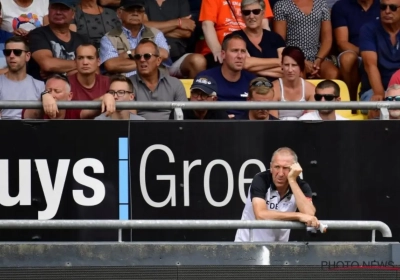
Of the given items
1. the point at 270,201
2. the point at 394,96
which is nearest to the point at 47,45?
the point at 394,96

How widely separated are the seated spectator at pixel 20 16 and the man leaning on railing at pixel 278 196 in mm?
4203

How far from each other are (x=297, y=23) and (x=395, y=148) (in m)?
3.39

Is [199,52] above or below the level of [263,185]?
above

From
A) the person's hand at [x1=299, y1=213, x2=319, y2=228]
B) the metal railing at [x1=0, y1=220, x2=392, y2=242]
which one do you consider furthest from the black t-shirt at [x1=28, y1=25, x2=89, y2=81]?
the person's hand at [x1=299, y1=213, x2=319, y2=228]

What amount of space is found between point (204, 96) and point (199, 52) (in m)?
2.44

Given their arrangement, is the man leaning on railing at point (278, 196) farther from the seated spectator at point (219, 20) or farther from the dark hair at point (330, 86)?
the seated spectator at point (219, 20)

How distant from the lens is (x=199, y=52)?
476 inches

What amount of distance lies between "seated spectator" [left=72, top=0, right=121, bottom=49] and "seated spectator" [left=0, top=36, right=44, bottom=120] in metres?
1.43

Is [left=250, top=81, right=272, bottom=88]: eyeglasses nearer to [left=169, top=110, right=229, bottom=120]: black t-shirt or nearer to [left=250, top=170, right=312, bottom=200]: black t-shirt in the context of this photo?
[left=169, top=110, right=229, bottom=120]: black t-shirt

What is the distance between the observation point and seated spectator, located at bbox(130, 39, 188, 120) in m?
10.1

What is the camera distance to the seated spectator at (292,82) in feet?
34.6

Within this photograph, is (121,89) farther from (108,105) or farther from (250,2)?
(250,2)

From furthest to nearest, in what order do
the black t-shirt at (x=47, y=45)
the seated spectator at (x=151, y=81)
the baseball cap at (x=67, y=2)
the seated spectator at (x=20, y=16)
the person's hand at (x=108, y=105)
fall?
1. the seated spectator at (x=20, y=16)
2. the baseball cap at (x=67, y=2)
3. the black t-shirt at (x=47, y=45)
4. the seated spectator at (x=151, y=81)
5. the person's hand at (x=108, y=105)

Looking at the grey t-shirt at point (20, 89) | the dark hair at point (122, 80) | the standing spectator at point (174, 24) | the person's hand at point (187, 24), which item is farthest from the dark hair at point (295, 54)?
the grey t-shirt at point (20, 89)
